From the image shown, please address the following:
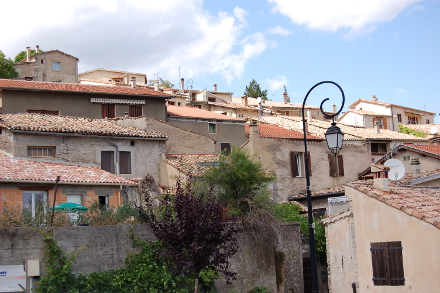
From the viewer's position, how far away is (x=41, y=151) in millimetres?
30484

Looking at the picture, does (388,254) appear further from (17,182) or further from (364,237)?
(17,182)

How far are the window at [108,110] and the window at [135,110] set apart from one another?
1046 millimetres

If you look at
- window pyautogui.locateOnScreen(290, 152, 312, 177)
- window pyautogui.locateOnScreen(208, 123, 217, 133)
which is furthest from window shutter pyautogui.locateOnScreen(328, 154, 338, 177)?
window pyautogui.locateOnScreen(208, 123, 217, 133)

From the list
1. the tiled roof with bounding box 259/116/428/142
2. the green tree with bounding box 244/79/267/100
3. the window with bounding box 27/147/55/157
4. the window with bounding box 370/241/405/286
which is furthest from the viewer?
the green tree with bounding box 244/79/267/100

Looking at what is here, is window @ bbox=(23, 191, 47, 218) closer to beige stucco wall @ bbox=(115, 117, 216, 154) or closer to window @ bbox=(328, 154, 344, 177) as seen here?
beige stucco wall @ bbox=(115, 117, 216, 154)

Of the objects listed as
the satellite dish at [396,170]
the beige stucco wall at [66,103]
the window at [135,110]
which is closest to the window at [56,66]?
the beige stucco wall at [66,103]

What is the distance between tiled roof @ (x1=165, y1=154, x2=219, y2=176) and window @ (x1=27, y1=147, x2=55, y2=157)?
6102 millimetres

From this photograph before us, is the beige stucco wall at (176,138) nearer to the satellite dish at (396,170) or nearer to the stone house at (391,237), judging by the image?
the satellite dish at (396,170)

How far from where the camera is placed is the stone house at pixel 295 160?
37.5 metres

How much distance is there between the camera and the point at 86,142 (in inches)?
1264

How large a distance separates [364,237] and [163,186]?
49.0ft

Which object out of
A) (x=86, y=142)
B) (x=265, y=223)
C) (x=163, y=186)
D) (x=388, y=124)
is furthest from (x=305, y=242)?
(x=388, y=124)

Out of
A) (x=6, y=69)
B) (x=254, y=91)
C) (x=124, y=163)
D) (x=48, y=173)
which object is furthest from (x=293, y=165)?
(x=254, y=91)

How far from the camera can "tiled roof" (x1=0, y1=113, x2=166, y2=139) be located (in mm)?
30438
